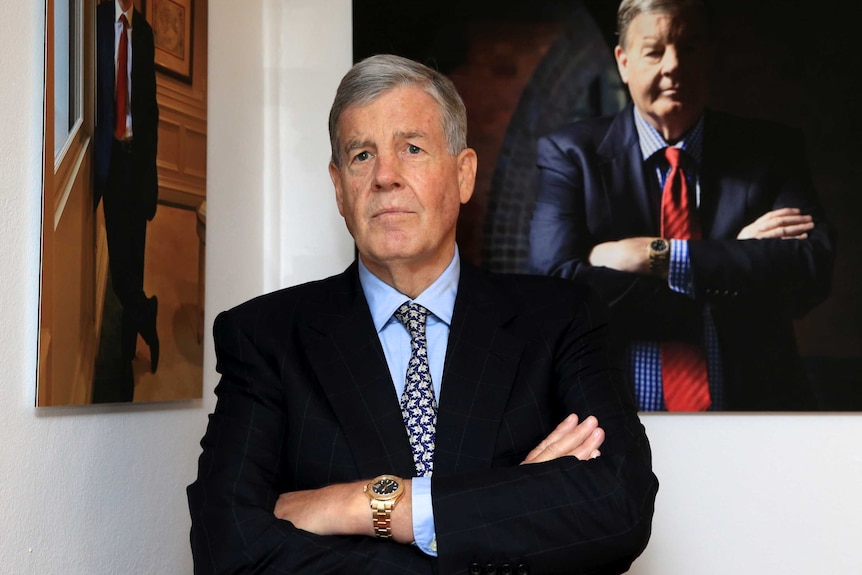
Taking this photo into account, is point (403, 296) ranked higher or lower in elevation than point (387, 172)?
lower

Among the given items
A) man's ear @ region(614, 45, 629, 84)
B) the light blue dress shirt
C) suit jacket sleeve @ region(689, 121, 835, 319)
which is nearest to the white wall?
suit jacket sleeve @ region(689, 121, 835, 319)

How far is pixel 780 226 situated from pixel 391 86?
3.82 ft

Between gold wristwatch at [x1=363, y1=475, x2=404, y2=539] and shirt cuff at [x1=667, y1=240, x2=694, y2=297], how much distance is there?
3.97 feet

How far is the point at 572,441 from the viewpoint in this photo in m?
1.73

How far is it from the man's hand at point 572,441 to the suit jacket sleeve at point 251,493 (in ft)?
0.95

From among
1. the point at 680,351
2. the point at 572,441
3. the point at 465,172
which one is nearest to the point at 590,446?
the point at 572,441

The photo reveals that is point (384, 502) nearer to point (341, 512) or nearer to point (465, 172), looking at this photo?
point (341, 512)

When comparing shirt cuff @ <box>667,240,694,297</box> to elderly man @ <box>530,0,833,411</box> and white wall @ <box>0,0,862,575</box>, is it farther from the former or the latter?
white wall @ <box>0,0,862,575</box>

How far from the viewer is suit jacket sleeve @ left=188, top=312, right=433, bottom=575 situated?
1607 mm

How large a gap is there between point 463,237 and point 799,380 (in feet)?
3.09

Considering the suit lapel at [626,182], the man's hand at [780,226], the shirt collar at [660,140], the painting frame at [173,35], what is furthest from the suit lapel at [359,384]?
the man's hand at [780,226]

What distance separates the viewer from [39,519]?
166 cm

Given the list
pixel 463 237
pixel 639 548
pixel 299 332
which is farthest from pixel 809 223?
pixel 299 332

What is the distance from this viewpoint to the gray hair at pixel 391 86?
2.00 metres
